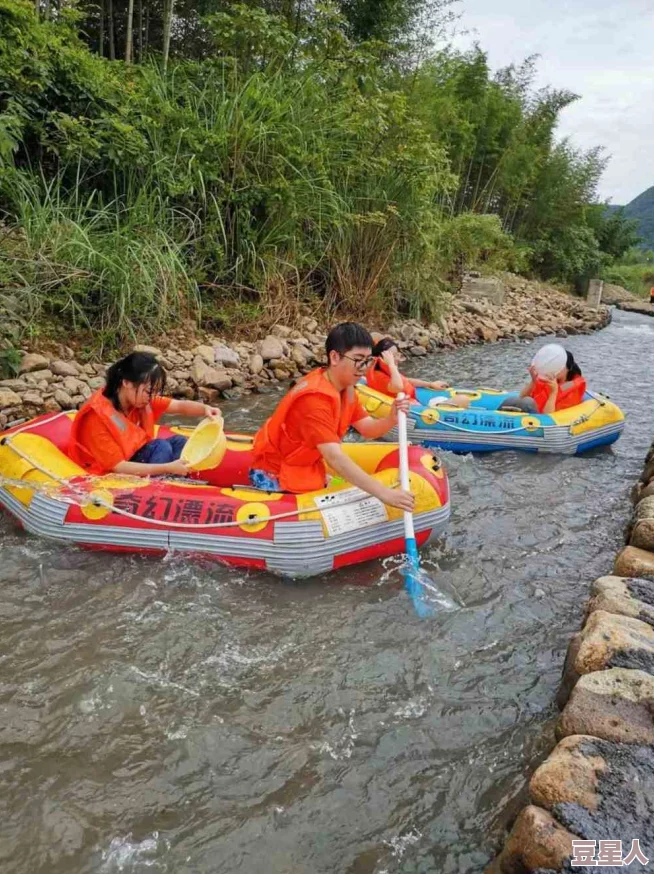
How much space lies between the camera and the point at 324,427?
325 cm

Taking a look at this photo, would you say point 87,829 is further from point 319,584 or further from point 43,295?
point 43,295

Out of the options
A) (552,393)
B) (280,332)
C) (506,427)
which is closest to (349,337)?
(506,427)

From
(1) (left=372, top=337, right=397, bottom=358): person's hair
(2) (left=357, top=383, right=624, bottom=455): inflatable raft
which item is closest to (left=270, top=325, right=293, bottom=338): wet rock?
(2) (left=357, top=383, right=624, bottom=455): inflatable raft

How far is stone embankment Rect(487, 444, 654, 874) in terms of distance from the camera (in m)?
1.74

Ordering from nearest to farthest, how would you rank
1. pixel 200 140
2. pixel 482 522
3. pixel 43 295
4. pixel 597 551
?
pixel 597 551
pixel 482 522
pixel 43 295
pixel 200 140

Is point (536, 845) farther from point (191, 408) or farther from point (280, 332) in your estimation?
point (280, 332)

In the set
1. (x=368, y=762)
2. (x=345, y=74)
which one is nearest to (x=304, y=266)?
(x=345, y=74)

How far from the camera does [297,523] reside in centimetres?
347

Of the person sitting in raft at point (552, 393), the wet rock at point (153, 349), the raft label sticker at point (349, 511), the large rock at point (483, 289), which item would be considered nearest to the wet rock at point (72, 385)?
the wet rock at point (153, 349)

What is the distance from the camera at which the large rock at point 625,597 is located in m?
2.76

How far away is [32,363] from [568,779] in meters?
5.25

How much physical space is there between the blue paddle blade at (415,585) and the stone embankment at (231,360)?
3495 millimetres

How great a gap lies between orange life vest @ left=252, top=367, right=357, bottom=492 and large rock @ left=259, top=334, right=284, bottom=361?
3766 millimetres

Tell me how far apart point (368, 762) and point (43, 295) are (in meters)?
5.09
